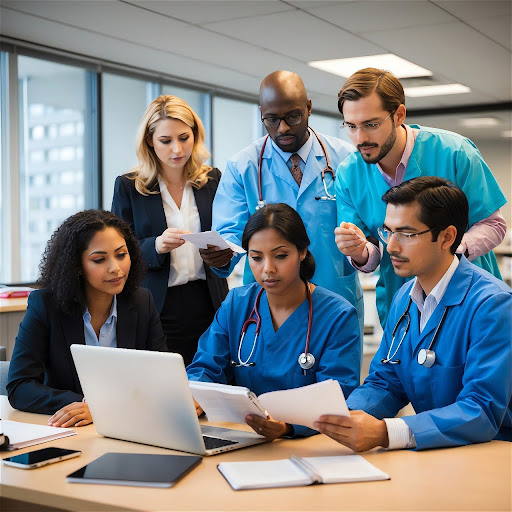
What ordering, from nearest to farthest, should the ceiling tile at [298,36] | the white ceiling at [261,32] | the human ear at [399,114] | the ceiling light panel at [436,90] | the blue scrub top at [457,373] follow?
the blue scrub top at [457,373] < the human ear at [399,114] < the white ceiling at [261,32] < the ceiling tile at [298,36] < the ceiling light panel at [436,90]

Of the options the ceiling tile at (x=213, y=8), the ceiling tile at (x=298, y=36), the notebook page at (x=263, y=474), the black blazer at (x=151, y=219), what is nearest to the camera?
the notebook page at (x=263, y=474)

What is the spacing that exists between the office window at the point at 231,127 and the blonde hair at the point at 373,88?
5.21m

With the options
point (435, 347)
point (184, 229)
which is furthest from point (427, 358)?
point (184, 229)

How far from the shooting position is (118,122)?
21.0 ft

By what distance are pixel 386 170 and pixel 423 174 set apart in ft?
0.41

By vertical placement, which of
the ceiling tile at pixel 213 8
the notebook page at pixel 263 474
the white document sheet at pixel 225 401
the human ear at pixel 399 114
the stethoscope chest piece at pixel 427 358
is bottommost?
the notebook page at pixel 263 474

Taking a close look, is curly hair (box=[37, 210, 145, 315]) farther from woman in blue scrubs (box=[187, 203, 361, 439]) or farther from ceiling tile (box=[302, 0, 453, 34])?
ceiling tile (box=[302, 0, 453, 34])

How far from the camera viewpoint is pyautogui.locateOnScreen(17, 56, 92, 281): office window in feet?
18.3

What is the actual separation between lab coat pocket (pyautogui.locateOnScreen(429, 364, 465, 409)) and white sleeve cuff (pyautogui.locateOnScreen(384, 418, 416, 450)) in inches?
8.2

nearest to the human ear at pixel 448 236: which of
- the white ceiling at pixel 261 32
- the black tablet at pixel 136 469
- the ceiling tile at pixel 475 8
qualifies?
the black tablet at pixel 136 469

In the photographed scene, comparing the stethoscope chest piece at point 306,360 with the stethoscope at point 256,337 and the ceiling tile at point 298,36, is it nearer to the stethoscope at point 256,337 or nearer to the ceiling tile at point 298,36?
the stethoscope at point 256,337

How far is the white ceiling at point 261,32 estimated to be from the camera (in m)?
4.53

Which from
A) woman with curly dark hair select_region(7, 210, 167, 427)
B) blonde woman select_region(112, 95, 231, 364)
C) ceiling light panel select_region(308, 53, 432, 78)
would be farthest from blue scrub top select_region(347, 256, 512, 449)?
ceiling light panel select_region(308, 53, 432, 78)

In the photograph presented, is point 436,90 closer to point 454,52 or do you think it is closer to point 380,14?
point 454,52
